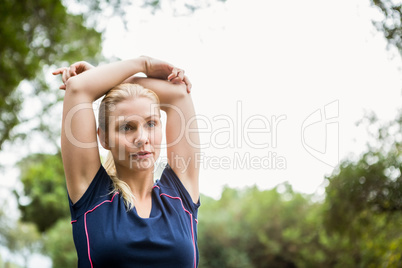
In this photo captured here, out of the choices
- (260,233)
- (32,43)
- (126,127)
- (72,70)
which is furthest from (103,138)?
(260,233)

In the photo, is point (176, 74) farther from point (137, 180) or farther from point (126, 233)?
point (126, 233)

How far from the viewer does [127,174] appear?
4.93 ft

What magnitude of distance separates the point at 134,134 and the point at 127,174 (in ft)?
0.53

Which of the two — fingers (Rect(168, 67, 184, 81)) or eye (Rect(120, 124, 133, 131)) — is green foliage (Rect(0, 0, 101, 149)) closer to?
fingers (Rect(168, 67, 184, 81))

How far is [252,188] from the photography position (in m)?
15.7

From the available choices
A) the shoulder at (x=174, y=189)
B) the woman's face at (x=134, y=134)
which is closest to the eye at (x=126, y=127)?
the woman's face at (x=134, y=134)

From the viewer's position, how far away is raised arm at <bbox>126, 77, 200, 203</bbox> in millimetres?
1590

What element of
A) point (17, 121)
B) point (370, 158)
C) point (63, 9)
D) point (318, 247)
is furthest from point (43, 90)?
point (318, 247)

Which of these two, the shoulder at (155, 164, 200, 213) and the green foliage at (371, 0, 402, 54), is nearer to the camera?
the shoulder at (155, 164, 200, 213)

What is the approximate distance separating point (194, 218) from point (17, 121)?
9134 mm

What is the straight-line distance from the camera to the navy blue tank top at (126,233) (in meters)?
1.30

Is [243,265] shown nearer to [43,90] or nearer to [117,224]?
[43,90]

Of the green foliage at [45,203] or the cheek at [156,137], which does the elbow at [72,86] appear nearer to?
the cheek at [156,137]

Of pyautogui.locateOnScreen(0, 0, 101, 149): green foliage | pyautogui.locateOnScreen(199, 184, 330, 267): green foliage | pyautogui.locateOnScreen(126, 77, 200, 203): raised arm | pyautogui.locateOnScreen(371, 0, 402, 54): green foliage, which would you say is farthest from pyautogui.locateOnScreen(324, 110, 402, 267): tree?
pyautogui.locateOnScreen(199, 184, 330, 267): green foliage
